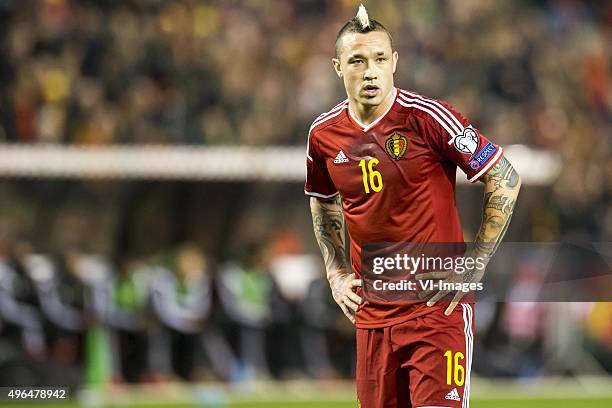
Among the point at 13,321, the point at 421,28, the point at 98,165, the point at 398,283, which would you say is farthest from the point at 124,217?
the point at 398,283

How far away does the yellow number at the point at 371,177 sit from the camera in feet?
19.9

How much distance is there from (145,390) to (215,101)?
437 cm

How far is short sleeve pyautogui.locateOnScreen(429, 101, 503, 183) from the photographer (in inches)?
232

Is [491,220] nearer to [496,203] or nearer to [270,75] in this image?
A: [496,203]

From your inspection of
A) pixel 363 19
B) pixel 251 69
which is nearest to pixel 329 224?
pixel 363 19

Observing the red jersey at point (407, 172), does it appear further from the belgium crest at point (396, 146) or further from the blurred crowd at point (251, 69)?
the blurred crowd at point (251, 69)

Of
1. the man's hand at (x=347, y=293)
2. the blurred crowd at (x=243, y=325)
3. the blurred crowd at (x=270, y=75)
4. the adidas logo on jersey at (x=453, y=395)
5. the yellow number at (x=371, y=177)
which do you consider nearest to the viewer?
the adidas logo on jersey at (x=453, y=395)

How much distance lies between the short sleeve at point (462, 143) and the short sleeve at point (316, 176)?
750 mm

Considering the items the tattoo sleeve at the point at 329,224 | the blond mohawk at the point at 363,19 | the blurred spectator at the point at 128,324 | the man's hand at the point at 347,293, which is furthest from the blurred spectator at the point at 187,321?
the blond mohawk at the point at 363,19

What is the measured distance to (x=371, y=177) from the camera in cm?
608

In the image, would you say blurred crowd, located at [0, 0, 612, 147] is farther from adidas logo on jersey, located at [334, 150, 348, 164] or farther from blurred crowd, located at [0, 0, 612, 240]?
adidas logo on jersey, located at [334, 150, 348, 164]

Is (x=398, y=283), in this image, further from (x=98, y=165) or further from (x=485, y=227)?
(x=98, y=165)

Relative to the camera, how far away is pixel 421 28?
19812mm

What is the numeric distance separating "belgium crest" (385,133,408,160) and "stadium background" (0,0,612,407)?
851 centimetres
